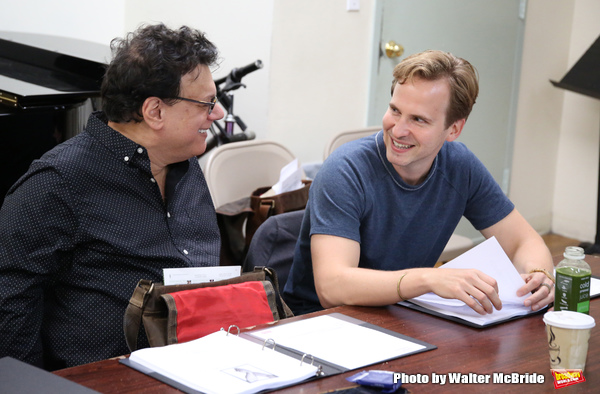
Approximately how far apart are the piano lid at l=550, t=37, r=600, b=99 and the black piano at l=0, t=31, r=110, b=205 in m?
2.89

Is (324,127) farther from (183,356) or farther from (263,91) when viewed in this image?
(183,356)

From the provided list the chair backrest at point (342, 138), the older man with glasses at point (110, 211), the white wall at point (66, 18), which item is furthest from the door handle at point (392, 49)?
the older man with glasses at point (110, 211)

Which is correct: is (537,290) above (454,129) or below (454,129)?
below

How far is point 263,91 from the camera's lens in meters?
3.51

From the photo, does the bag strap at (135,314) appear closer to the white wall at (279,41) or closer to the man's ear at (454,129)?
the man's ear at (454,129)

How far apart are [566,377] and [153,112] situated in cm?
107

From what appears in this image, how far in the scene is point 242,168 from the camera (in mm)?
2816

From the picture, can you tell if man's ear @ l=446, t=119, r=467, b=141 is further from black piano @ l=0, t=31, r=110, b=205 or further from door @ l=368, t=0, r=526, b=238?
door @ l=368, t=0, r=526, b=238

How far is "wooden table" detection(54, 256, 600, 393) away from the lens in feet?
3.81

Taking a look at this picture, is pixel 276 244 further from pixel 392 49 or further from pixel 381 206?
pixel 392 49

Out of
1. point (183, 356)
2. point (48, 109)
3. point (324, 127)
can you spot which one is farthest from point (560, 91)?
point (183, 356)

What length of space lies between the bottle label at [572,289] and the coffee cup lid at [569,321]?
0.17 metres

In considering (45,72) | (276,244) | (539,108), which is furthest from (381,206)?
(539,108)

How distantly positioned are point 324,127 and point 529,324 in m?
2.31
